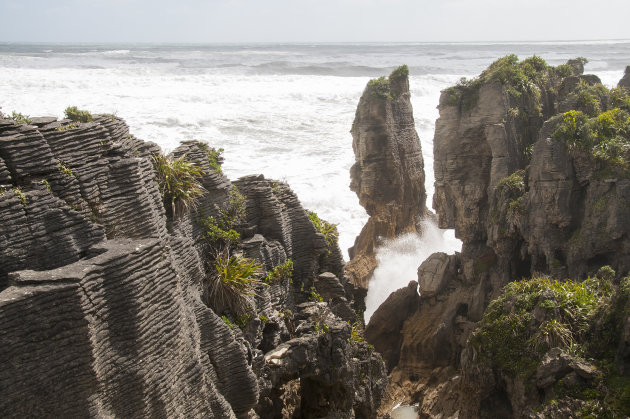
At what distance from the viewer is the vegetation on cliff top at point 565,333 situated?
1177 centimetres

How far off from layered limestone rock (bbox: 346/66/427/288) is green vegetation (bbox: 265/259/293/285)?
13579 millimetres

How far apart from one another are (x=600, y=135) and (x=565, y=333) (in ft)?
30.4

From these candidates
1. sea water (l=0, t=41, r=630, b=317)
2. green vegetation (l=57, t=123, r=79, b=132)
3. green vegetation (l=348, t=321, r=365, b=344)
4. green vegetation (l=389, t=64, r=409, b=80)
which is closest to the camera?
green vegetation (l=57, t=123, r=79, b=132)

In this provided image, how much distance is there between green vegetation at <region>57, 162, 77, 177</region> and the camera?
33.4ft

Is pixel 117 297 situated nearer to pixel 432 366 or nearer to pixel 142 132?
pixel 432 366

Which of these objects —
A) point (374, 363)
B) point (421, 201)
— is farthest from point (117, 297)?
point (421, 201)

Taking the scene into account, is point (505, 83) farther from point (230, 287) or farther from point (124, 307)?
point (124, 307)

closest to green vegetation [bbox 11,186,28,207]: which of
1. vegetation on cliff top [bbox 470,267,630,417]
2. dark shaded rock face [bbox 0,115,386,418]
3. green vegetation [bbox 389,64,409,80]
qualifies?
dark shaded rock face [bbox 0,115,386,418]

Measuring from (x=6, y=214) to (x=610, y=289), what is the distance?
13774 mm

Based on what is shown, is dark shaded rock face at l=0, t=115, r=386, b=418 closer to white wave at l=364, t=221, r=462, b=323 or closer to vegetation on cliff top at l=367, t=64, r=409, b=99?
white wave at l=364, t=221, r=462, b=323

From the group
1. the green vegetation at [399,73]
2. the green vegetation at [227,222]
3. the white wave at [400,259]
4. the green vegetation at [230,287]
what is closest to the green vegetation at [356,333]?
the green vegetation at [230,287]

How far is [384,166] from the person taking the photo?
Answer: 1139 inches

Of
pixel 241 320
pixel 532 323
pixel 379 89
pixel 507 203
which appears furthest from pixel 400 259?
pixel 241 320

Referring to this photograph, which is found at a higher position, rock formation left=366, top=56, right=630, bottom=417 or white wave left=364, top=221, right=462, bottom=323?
rock formation left=366, top=56, right=630, bottom=417
